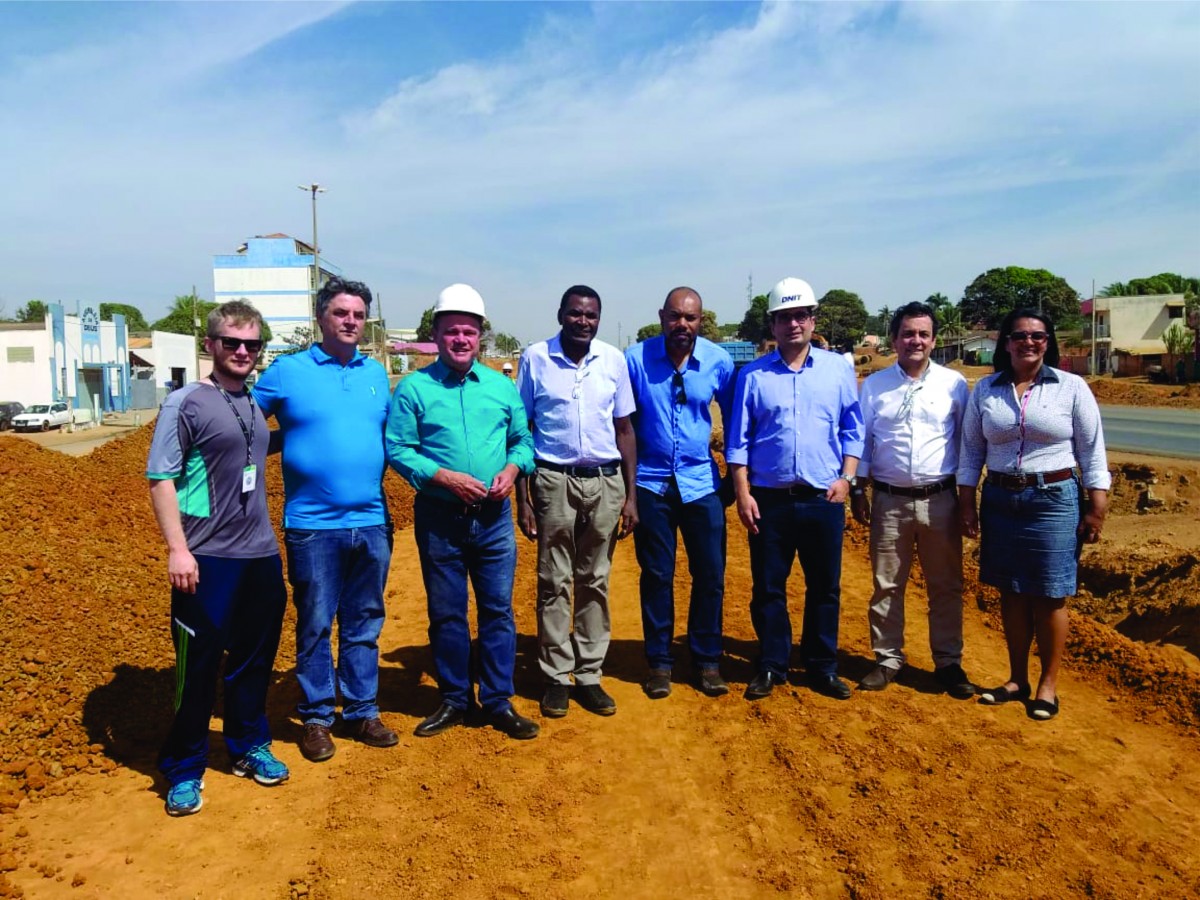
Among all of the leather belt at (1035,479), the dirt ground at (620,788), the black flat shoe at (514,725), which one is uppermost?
the leather belt at (1035,479)

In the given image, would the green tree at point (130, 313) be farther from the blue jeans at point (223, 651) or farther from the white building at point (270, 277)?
the blue jeans at point (223, 651)

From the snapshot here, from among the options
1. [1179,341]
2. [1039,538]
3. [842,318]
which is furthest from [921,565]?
[842,318]

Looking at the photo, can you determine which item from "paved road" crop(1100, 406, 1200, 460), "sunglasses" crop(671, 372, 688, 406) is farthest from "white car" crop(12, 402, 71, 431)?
"paved road" crop(1100, 406, 1200, 460)

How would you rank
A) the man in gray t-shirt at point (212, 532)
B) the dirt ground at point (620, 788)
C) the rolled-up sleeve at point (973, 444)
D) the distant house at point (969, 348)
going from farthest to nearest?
the distant house at point (969, 348) < the rolled-up sleeve at point (973, 444) < the man in gray t-shirt at point (212, 532) < the dirt ground at point (620, 788)

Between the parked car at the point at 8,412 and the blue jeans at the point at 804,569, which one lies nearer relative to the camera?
the blue jeans at the point at 804,569

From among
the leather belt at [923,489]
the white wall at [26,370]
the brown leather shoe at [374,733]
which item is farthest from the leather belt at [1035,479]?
the white wall at [26,370]

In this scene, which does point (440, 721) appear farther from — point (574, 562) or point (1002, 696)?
point (1002, 696)

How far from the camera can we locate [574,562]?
14.1 feet

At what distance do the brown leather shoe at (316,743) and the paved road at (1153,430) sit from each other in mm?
13548

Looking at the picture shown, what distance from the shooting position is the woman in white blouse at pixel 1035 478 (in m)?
4.02

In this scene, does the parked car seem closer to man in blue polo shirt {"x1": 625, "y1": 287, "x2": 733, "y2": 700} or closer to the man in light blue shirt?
the man in light blue shirt

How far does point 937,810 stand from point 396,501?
337 inches

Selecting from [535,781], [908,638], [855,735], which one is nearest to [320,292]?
[535,781]

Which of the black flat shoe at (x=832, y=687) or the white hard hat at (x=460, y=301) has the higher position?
the white hard hat at (x=460, y=301)
